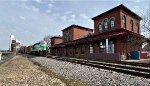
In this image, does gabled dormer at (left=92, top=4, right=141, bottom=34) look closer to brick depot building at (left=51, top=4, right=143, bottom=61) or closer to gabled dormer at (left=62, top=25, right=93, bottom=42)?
brick depot building at (left=51, top=4, right=143, bottom=61)

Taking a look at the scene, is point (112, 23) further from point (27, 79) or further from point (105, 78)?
point (27, 79)

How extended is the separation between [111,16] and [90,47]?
7193mm

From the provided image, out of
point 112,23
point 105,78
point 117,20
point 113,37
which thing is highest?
point 117,20

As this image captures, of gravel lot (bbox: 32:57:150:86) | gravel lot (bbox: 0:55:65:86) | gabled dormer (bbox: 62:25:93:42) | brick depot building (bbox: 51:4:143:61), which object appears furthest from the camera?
gabled dormer (bbox: 62:25:93:42)

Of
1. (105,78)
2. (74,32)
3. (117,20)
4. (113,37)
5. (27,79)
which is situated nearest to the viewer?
(105,78)

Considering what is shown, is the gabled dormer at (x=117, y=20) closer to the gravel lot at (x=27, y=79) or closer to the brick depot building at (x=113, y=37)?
the brick depot building at (x=113, y=37)

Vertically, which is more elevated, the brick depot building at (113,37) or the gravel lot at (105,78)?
the brick depot building at (113,37)

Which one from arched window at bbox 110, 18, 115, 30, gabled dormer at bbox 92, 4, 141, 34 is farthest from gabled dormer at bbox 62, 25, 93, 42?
arched window at bbox 110, 18, 115, 30

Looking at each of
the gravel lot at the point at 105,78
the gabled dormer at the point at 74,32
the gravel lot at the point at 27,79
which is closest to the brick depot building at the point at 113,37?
the gabled dormer at the point at 74,32

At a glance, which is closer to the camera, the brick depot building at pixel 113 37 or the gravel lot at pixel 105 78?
the gravel lot at pixel 105 78

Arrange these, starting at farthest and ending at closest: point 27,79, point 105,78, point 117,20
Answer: point 117,20 < point 27,79 < point 105,78

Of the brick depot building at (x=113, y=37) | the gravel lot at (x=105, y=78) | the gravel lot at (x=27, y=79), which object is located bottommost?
the gravel lot at (x=27, y=79)

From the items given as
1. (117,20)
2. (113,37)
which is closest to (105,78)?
(113,37)

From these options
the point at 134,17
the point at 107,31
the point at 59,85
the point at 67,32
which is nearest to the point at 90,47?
the point at 107,31
